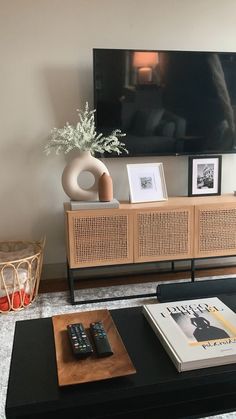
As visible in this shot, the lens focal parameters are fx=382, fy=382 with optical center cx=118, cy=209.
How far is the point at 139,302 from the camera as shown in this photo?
2475 mm

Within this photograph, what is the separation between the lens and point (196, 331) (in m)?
1.19

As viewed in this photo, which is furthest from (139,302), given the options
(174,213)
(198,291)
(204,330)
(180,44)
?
(180,44)

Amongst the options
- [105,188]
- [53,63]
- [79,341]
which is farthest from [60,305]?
[53,63]

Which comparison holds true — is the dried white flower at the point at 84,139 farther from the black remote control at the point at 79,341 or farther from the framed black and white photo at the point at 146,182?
the black remote control at the point at 79,341

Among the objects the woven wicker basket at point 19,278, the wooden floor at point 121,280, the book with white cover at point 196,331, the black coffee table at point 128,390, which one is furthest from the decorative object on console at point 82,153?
the black coffee table at point 128,390

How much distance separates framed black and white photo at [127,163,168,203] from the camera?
263 cm

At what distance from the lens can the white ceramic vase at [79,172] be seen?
2439 mm

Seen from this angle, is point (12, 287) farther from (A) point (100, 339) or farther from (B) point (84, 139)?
(A) point (100, 339)

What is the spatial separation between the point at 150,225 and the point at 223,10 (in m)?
1.71

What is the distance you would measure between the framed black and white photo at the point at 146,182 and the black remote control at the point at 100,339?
4.76ft

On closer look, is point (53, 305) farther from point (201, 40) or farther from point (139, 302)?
point (201, 40)

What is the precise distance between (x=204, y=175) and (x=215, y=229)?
465mm

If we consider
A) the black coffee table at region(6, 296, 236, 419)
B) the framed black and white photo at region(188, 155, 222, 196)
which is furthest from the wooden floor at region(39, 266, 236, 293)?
the black coffee table at region(6, 296, 236, 419)

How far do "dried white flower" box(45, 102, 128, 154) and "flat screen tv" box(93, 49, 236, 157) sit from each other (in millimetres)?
73
